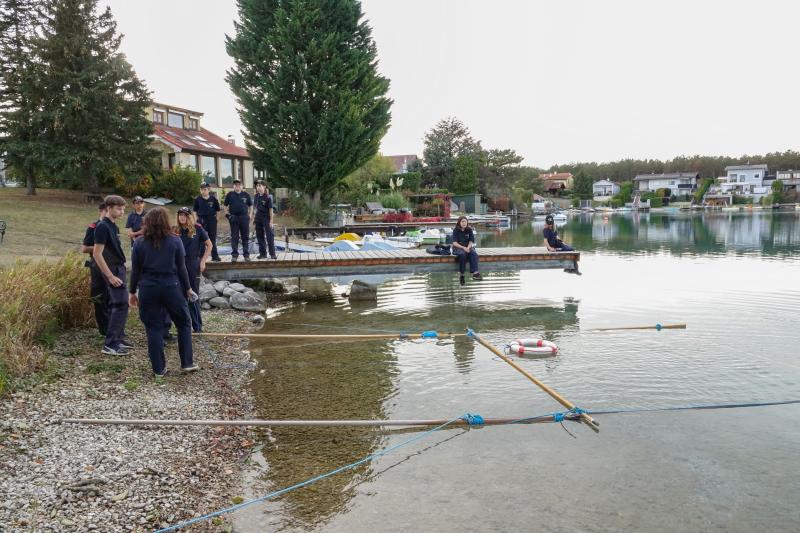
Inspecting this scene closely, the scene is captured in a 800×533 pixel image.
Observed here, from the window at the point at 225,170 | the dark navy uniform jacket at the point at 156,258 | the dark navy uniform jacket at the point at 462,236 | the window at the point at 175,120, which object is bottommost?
the dark navy uniform jacket at the point at 462,236

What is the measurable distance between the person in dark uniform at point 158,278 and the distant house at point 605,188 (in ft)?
460

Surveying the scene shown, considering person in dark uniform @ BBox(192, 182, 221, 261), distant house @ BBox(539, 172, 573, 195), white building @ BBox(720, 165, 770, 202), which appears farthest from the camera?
distant house @ BBox(539, 172, 573, 195)

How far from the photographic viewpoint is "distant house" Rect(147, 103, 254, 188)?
122ft

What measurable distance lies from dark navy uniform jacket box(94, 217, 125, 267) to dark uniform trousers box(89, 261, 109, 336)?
442 millimetres

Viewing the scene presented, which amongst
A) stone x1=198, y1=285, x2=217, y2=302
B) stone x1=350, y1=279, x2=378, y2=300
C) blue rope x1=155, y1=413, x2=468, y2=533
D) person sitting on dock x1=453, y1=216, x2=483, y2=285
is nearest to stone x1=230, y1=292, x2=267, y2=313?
stone x1=198, y1=285, x2=217, y2=302

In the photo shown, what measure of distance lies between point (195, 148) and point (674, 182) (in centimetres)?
11598

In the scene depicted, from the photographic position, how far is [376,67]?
109 feet

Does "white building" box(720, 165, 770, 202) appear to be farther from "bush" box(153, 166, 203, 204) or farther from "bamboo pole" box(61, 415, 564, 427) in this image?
"bamboo pole" box(61, 415, 564, 427)

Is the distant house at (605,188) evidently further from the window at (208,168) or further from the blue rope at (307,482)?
the blue rope at (307,482)

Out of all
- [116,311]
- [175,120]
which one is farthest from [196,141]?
[116,311]

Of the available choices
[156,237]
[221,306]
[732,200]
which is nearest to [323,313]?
[221,306]

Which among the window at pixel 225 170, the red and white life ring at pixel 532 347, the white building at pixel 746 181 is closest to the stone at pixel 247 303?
the red and white life ring at pixel 532 347

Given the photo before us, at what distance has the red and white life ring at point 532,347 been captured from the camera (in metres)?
9.65

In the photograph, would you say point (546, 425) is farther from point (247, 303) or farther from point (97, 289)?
point (247, 303)
